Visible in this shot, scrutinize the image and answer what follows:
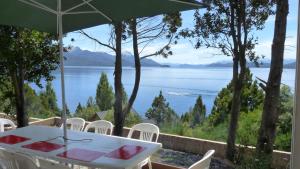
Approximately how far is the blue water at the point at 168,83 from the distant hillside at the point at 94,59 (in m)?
0.08

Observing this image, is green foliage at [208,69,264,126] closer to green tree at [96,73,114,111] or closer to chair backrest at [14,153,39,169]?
green tree at [96,73,114,111]

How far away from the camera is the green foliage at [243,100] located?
353 cm

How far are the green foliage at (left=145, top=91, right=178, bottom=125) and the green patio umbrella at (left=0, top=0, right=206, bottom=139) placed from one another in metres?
1.36

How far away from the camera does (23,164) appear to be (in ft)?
7.81

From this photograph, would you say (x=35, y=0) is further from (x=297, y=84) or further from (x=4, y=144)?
(x=297, y=84)

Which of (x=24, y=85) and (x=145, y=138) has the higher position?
(x=24, y=85)

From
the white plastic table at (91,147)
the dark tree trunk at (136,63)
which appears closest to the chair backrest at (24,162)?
the white plastic table at (91,147)

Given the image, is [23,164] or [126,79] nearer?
[23,164]

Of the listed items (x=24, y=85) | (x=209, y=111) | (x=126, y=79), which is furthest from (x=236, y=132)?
(x=24, y=85)

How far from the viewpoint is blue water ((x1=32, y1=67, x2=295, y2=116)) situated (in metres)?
3.79

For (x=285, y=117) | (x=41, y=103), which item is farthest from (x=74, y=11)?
(x=41, y=103)

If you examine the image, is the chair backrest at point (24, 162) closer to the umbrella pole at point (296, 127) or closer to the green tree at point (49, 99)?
the umbrella pole at point (296, 127)

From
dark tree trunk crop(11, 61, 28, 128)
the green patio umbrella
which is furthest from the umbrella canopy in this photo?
dark tree trunk crop(11, 61, 28, 128)

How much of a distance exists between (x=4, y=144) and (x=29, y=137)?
306mm
